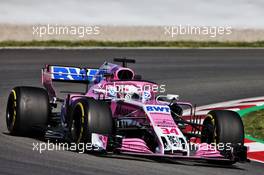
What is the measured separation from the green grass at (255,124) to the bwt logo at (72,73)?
277 cm

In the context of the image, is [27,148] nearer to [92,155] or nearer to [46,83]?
[92,155]

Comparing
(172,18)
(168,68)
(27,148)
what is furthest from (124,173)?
(172,18)

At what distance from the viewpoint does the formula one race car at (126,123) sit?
1148 cm

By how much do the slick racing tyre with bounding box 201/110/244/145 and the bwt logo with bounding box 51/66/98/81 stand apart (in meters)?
2.95

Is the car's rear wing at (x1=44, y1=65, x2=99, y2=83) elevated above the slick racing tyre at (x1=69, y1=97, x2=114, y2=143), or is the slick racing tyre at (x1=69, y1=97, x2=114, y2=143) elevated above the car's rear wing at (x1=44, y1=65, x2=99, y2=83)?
the car's rear wing at (x1=44, y1=65, x2=99, y2=83)

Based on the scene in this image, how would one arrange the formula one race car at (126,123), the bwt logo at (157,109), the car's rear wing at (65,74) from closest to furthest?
the formula one race car at (126,123), the bwt logo at (157,109), the car's rear wing at (65,74)

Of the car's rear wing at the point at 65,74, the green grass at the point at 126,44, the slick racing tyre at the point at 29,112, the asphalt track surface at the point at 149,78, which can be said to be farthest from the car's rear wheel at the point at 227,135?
the green grass at the point at 126,44

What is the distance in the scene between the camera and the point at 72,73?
14.7m

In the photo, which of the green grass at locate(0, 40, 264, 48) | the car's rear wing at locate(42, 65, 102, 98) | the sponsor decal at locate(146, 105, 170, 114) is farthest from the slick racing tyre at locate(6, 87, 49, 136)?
the green grass at locate(0, 40, 264, 48)

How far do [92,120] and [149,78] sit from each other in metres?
9.47

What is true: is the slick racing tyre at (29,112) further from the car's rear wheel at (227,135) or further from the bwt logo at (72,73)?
the car's rear wheel at (227,135)

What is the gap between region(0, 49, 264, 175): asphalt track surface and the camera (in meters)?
10.8

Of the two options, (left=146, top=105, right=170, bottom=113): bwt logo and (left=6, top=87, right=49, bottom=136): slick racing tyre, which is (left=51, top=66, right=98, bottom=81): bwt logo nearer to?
(left=6, top=87, right=49, bottom=136): slick racing tyre

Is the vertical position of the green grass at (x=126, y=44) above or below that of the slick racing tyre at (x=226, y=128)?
above
